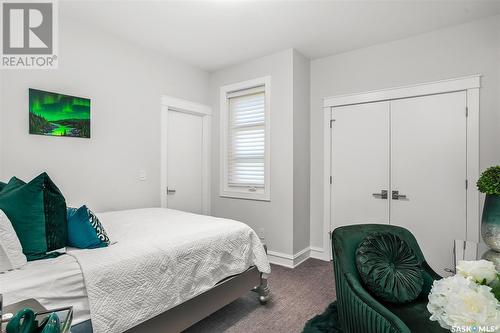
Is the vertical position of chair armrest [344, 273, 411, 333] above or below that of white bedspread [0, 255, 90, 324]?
below

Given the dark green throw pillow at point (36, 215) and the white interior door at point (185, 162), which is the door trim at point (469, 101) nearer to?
the white interior door at point (185, 162)

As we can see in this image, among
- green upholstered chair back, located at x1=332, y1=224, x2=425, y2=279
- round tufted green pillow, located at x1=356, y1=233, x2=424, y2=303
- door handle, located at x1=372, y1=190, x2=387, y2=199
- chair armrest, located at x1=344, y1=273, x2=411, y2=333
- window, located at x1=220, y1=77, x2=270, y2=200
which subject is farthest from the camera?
window, located at x1=220, y1=77, x2=270, y2=200

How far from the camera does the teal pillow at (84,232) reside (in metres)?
1.70

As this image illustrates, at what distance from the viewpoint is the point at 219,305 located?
2105 millimetres

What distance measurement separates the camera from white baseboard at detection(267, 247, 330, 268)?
3.46m

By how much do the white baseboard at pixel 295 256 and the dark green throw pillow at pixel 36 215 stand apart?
2516 millimetres

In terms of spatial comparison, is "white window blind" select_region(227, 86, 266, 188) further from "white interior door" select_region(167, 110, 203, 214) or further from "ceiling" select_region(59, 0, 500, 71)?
"ceiling" select_region(59, 0, 500, 71)

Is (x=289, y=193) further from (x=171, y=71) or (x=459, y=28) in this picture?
(x=459, y=28)

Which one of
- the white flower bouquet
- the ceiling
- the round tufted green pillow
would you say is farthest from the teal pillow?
the ceiling

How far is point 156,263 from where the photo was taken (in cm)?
169

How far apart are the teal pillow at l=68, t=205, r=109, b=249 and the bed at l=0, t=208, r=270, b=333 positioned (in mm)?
70

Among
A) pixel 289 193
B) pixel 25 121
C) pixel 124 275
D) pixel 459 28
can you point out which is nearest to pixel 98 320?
pixel 124 275

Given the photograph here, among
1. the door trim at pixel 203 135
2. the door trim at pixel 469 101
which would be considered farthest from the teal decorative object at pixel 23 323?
the door trim at pixel 469 101

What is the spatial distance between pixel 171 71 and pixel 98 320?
314cm
